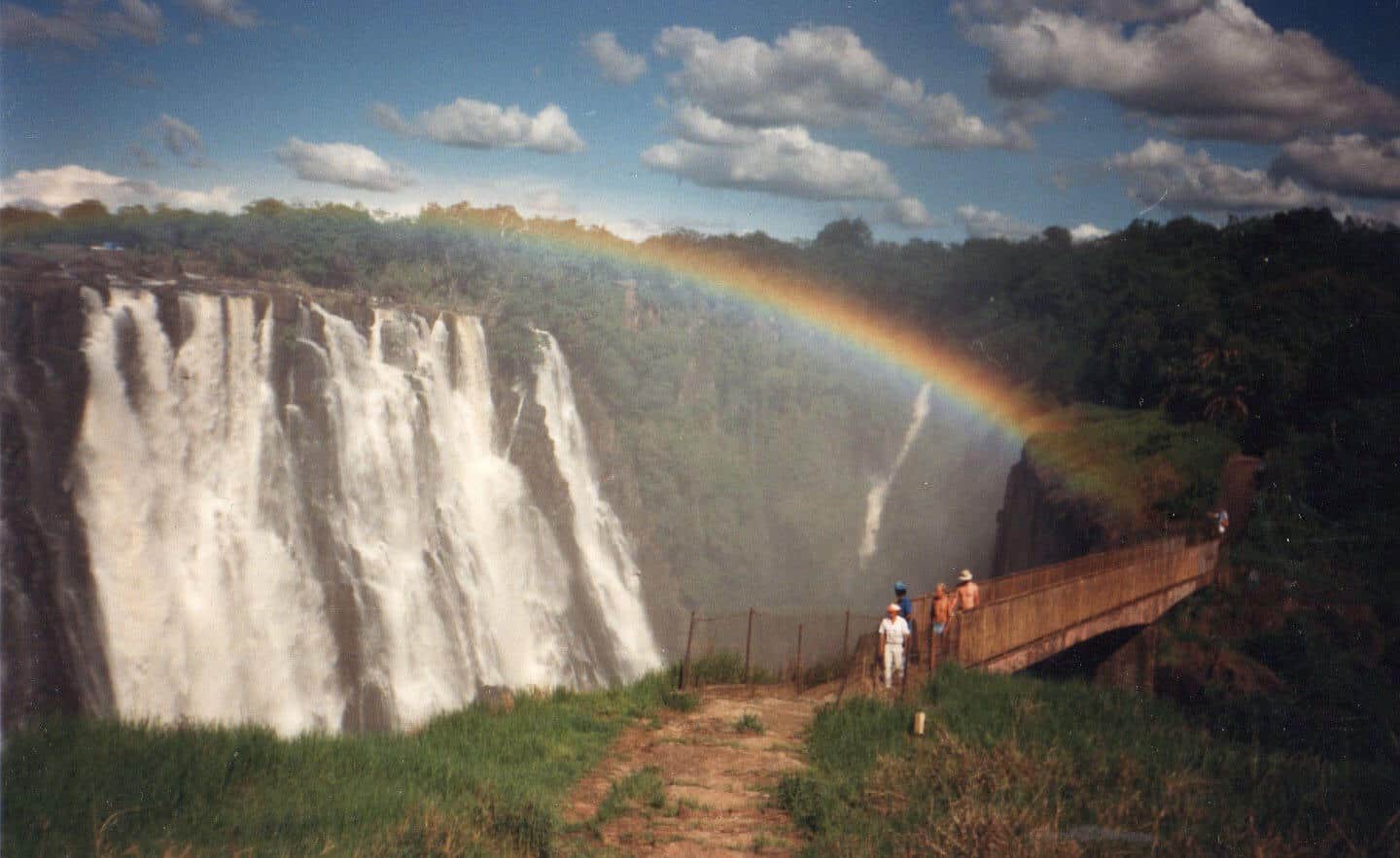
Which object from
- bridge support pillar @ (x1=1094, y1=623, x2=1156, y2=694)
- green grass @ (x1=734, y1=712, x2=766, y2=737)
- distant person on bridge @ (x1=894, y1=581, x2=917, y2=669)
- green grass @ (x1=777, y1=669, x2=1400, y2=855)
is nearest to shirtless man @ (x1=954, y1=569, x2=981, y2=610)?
distant person on bridge @ (x1=894, y1=581, x2=917, y2=669)

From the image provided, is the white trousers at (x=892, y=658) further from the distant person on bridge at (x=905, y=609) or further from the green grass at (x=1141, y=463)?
Result: the green grass at (x=1141, y=463)

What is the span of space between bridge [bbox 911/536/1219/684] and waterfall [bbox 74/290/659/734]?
45.2 ft

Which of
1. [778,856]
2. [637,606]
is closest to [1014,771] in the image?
[778,856]

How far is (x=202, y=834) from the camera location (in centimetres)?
646

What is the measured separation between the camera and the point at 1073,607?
16.1 metres

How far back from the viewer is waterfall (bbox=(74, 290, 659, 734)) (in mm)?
21719

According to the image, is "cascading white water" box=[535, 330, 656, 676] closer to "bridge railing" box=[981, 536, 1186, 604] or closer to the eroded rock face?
the eroded rock face

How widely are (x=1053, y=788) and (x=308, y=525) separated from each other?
21254 mm

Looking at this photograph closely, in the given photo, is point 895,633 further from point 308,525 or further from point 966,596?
point 308,525

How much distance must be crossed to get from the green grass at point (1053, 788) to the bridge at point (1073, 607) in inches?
59.8

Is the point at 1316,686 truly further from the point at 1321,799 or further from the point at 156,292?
the point at 156,292

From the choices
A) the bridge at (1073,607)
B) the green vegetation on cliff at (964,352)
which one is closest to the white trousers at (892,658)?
the bridge at (1073,607)

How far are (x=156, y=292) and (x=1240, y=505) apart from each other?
82.5 ft

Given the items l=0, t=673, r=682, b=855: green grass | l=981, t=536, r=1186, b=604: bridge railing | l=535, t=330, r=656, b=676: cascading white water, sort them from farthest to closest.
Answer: l=535, t=330, r=656, b=676: cascading white water → l=981, t=536, r=1186, b=604: bridge railing → l=0, t=673, r=682, b=855: green grass
